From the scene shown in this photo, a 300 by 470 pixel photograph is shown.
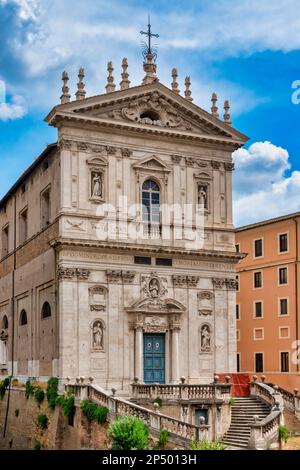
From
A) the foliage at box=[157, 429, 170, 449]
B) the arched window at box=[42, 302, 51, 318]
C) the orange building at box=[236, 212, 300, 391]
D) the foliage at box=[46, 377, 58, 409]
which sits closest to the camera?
the foliage at box=[157, 429, 170, 449]

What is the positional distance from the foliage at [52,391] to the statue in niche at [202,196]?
11262 millimetres

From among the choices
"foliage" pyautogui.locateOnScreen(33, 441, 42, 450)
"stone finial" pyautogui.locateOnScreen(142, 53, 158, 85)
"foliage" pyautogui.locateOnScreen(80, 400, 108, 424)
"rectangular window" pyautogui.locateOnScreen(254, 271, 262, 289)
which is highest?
"stone finial" pyautogui.locateOnScreen(142, 53, 158, 85)

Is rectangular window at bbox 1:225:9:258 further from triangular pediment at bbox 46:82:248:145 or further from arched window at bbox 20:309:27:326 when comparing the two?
triangular pediment at bbox 46:82:248:145

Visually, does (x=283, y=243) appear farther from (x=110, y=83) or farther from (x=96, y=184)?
(x=110, y=83)

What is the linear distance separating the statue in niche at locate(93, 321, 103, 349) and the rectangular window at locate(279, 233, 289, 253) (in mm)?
16509

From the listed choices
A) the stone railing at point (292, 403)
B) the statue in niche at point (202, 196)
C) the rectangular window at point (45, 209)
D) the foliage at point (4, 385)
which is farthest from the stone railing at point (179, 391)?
the foliage at point (4, 385)

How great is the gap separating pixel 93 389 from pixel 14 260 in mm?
15657

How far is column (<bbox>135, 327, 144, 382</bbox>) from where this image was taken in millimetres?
40969

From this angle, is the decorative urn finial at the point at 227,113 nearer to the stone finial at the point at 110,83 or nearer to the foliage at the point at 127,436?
the stone finial at the point at 110,83

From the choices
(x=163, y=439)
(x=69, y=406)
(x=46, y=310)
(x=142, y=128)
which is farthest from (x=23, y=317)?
(x=163, y=439)

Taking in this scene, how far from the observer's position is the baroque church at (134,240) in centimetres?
4069

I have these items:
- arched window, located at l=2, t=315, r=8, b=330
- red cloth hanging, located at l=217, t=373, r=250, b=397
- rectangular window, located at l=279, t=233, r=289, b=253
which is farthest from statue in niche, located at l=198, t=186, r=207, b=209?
arched window, located at l=2, t=315, r=8, b=330

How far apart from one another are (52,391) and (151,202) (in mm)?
10197

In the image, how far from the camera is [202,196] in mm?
44125
